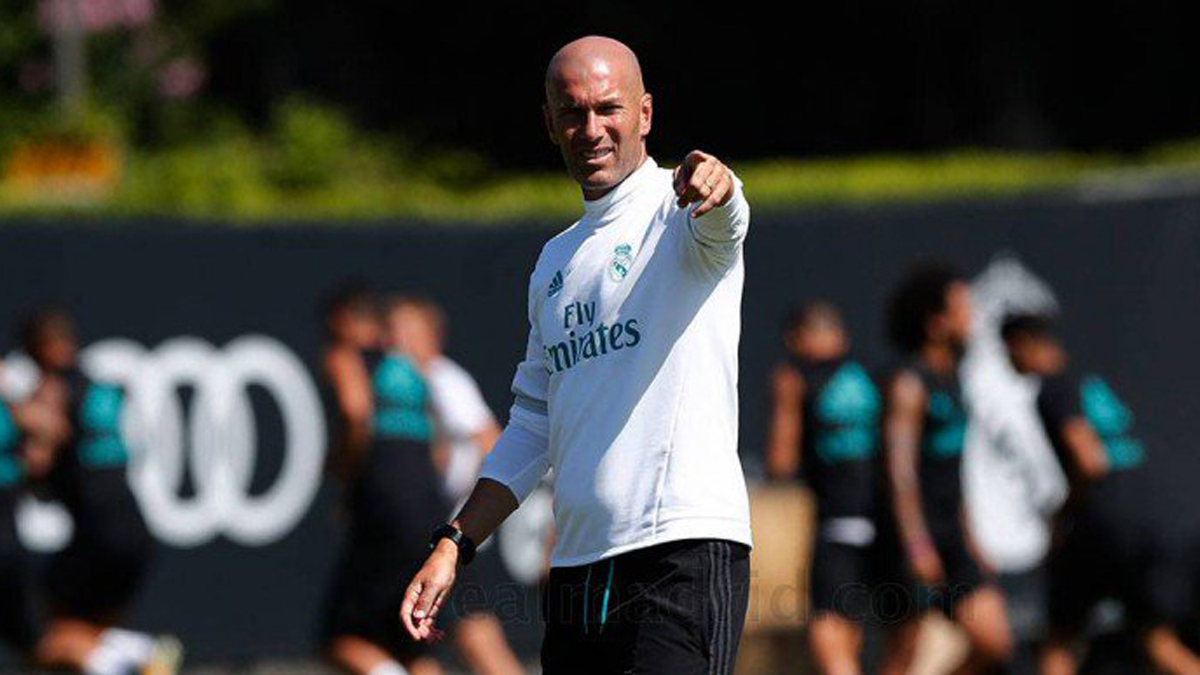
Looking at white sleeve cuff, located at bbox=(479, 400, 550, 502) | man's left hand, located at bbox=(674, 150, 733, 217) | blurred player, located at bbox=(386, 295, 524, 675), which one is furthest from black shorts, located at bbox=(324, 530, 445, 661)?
man's left hand, located at bbox=(674, 150, 733, 217)

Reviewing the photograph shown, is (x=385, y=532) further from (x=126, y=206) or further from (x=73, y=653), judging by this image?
(x=126, y=206)

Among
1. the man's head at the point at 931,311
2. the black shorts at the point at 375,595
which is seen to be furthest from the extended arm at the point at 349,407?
the man's head at the point at 931,311

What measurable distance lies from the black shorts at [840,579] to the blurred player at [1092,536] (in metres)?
0.94

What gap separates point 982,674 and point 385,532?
105 inches

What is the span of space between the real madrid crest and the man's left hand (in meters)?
0.42

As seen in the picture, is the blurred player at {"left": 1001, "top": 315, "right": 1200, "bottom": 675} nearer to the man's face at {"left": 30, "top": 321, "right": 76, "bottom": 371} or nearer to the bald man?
the man's face at {"left": 30, "top": 321, "right": 76, "bottom": 371}

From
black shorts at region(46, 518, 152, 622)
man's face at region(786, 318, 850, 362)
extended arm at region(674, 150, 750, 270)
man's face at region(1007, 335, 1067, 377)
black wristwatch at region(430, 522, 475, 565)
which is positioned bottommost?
black shorts at region(46, 518, 152, 622)

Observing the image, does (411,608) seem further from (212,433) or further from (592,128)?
(212,433)

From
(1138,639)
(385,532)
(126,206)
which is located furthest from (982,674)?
(126,206)

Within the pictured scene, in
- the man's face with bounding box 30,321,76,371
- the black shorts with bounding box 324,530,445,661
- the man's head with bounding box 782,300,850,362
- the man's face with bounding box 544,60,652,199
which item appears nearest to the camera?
the man's face with bounding box 544,60,652,199

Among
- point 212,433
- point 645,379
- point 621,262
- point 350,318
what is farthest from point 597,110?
point 212,433

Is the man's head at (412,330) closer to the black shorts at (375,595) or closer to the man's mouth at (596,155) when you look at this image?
the black shorts at (375,595)

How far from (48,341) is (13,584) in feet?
3.92

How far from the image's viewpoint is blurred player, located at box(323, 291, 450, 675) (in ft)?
37.2
